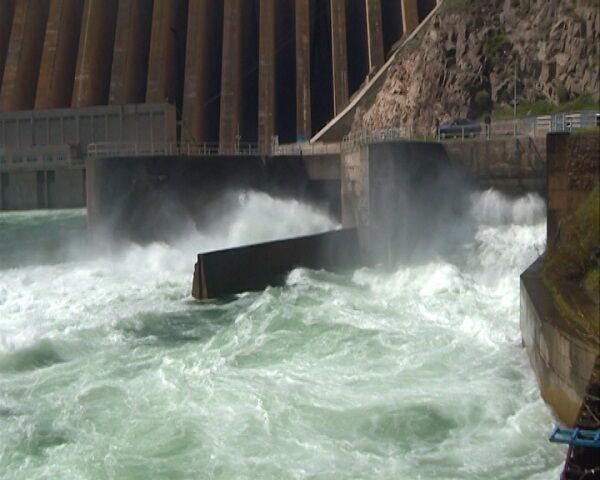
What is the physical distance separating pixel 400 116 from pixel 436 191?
10.5 m

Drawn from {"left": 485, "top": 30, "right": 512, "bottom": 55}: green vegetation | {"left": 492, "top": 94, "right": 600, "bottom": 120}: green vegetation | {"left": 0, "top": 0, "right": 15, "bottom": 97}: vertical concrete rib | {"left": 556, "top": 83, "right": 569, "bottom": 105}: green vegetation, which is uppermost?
{"left": 0, "top": 0, "right": 15, "bottom": 97}: vertical concrete rib

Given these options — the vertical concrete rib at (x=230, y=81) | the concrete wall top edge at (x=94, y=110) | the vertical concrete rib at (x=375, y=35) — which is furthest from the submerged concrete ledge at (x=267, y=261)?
the concrete wall top edge at (x=94, y=110)

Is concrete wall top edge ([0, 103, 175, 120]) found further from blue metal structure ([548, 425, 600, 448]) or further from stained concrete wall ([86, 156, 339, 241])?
blue metal structure ([548, 425, 600, 448])

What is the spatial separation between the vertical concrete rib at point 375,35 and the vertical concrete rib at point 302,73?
320cm

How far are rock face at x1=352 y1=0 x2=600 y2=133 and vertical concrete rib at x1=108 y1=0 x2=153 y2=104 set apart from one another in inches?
543

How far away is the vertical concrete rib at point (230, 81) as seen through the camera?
3800 centimetres

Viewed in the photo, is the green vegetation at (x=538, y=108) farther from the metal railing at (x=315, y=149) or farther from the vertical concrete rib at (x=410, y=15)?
the vertical concrete rib at (x=410, y=15)

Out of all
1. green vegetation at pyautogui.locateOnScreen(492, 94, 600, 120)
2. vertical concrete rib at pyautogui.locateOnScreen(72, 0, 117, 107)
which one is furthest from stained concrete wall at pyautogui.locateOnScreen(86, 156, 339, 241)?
vertical concrete rib at pyautogui.locateOnScreen(72, 0, 117, 107)

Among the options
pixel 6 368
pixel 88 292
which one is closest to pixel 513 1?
pixel 88 292

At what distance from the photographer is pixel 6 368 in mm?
13836

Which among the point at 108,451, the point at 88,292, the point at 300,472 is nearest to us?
the point at 300,472

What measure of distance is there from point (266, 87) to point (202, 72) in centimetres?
428

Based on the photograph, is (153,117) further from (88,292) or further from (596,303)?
(596,303)

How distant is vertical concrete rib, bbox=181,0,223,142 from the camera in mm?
38844
